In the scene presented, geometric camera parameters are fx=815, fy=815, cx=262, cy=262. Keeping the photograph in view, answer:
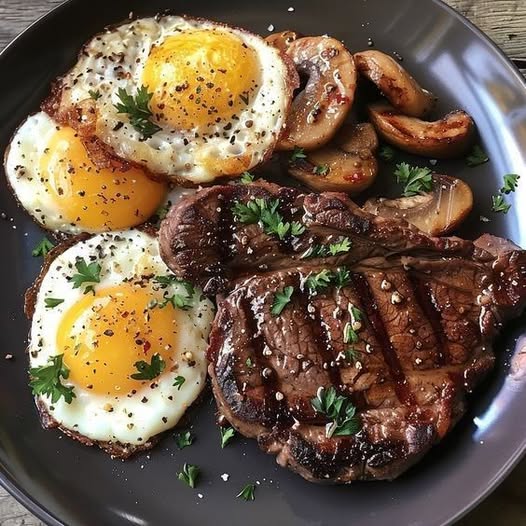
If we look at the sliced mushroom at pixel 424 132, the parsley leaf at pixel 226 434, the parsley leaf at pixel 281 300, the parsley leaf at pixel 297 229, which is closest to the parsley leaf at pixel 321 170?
the sliced mushroom at pixel 424 132

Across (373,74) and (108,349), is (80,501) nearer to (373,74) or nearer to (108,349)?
(108,349)

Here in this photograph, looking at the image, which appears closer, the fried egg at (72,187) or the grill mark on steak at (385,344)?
the grill mark on steak at (385,344)

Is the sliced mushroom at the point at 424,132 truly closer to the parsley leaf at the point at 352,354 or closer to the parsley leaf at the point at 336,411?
the parsley leaf at the point at 352,354

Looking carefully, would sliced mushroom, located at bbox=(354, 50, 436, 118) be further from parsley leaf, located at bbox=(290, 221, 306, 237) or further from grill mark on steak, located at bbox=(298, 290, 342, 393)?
grill mark on steak, located at bbox=(298, 290, 342, 393)

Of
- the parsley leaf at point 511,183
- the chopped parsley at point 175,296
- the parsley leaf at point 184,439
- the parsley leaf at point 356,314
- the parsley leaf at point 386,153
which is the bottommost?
the parsley leaf at point 184,439

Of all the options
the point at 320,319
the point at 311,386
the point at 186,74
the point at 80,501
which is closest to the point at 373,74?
the point at 186,74

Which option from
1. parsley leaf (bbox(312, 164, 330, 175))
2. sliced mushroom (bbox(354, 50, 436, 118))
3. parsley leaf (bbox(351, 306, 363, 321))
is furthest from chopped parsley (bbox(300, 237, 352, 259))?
sliced mushroom (bbox(354, 50, 436, 118))

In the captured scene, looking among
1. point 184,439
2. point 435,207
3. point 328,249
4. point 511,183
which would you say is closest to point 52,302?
point 184,439
